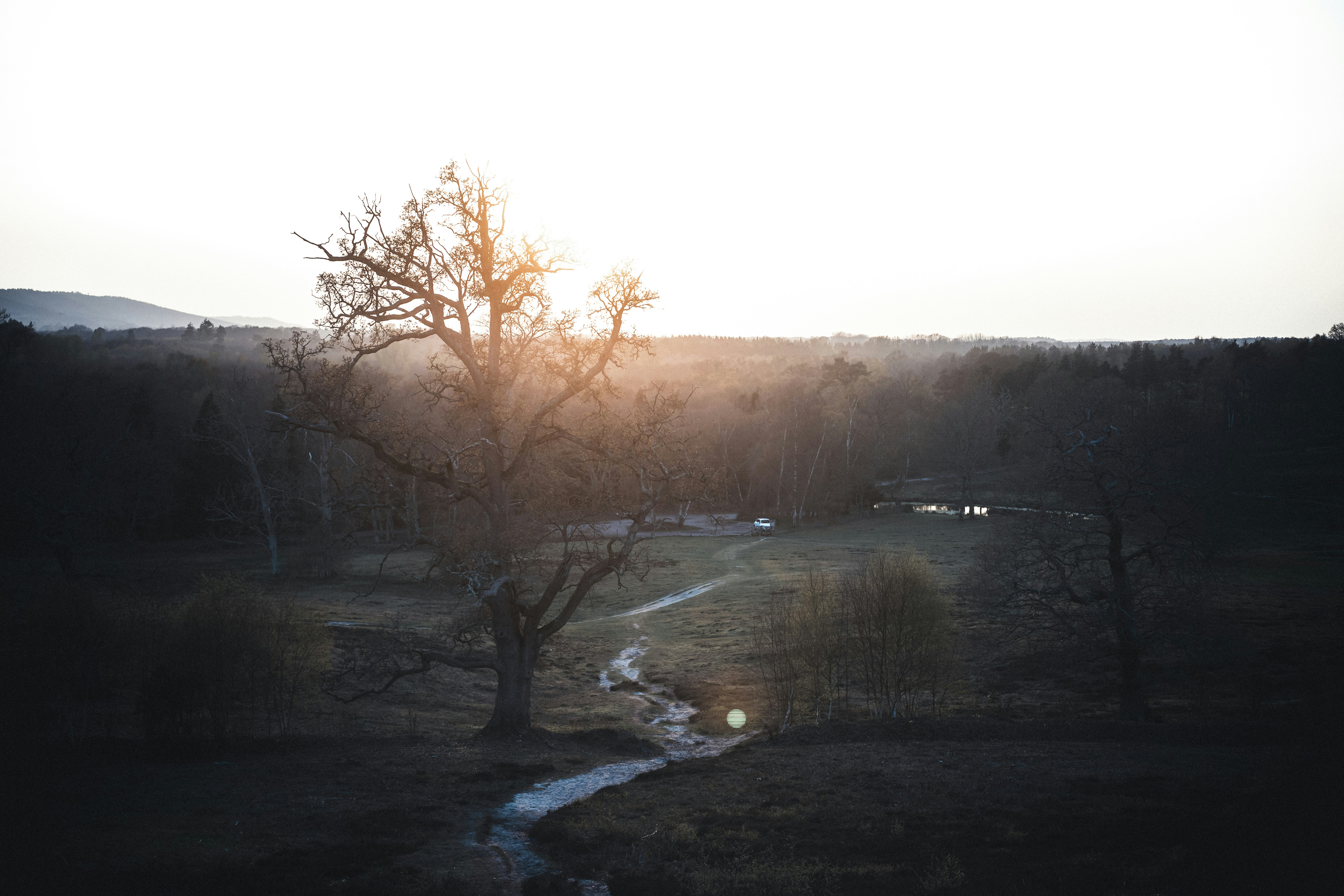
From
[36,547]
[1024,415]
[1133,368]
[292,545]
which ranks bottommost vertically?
[292,545]

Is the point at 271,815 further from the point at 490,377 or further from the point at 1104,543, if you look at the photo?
the point at 1104,543

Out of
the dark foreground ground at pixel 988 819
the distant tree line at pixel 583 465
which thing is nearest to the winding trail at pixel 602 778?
the dark foreground ground at pixel 988 819

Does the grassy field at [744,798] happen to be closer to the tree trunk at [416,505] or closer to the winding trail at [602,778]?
the winding trail at [602,778]

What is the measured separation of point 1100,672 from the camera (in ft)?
103

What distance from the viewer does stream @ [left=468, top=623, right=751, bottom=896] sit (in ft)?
38.0

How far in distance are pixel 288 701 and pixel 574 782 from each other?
10112mm

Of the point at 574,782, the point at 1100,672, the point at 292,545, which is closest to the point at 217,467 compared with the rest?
the point at 292,545

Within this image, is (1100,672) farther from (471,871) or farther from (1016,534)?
(471,871)

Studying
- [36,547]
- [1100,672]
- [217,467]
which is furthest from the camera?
[217,467]

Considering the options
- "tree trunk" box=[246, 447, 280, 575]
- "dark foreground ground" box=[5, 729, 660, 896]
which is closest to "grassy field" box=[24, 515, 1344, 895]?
"dark foreground ground" box=[5, 729, 660, 896]

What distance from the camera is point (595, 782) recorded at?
667 inches

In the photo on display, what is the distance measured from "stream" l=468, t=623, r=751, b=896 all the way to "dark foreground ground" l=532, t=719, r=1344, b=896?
1.53 ft

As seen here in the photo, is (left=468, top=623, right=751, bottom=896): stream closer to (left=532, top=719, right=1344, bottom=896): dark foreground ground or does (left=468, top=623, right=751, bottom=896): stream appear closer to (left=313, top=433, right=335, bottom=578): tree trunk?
(left=532, top=719, right=1344, bottom=896): dark foreground ground

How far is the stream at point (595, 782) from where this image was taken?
11.6 metres
